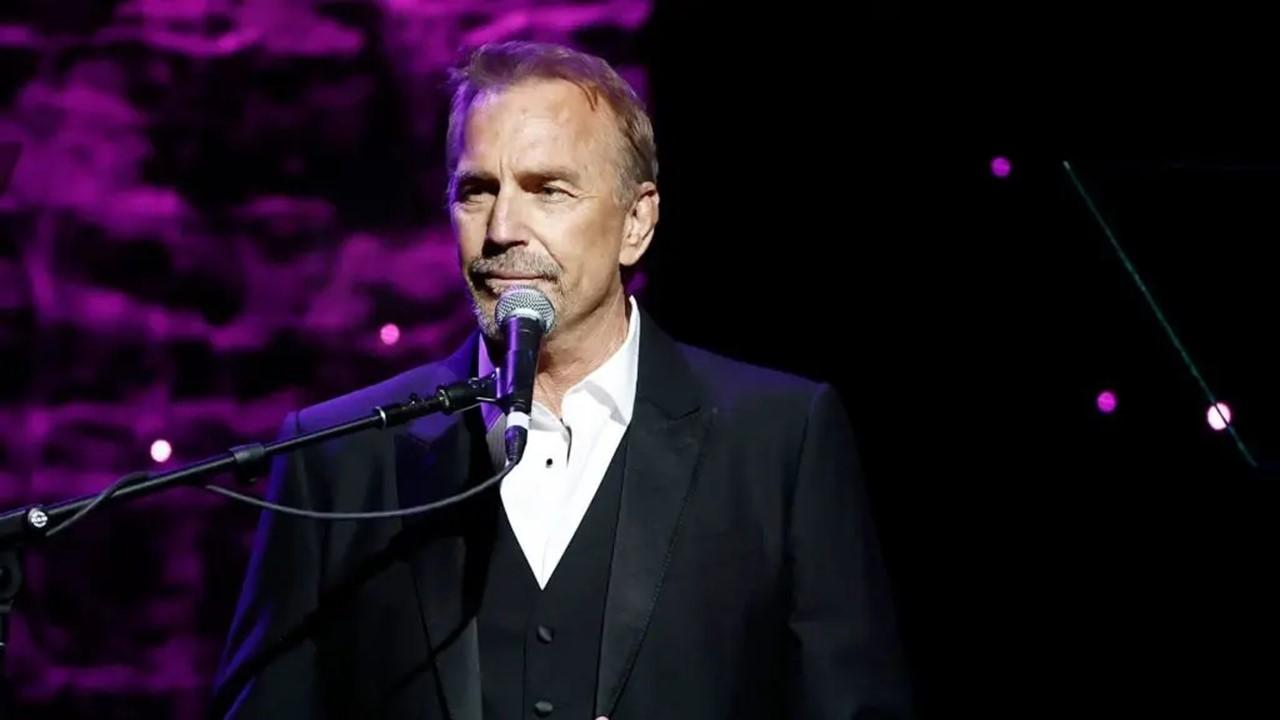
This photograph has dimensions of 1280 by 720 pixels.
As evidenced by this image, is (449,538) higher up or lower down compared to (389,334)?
lower down

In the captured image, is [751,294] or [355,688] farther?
[751,294]

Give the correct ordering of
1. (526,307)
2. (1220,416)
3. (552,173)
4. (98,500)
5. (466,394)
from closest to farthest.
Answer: (98,500), (466,394), (526,307), (552,173), (1220,416)

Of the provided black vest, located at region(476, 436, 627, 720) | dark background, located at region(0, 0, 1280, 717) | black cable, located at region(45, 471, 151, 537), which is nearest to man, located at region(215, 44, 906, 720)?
black vest, located at region(476, 436, 627, 720)

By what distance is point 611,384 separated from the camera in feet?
8.10

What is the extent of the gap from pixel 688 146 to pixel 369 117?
759mm

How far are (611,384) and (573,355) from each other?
75mm

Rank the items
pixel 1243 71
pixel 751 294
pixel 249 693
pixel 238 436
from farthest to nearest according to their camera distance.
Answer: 1. pixel 238 436
2. pixel 751 294
3. pixel 1243 71
4. pixel 249 693

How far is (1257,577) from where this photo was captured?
2900 mm

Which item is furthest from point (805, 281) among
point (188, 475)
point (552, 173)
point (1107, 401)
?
point (188, 475)

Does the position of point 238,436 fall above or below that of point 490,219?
above

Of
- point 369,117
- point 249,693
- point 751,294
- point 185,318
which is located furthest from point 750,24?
point 249,693

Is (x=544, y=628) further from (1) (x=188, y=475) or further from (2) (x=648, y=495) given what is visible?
(1) (x=188, y=475)

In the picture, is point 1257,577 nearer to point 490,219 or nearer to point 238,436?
point 490,219

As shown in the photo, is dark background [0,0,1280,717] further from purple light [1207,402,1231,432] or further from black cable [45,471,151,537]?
black cable [45,471,151,537]
